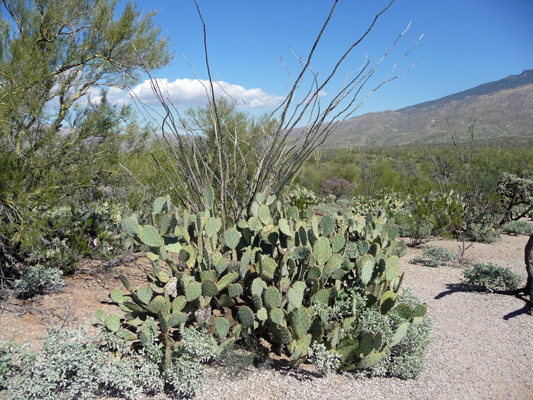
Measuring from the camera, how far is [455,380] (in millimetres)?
3279

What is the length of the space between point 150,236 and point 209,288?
25.6 inches

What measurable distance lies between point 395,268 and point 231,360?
163cm

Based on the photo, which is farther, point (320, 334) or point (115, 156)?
point (115, 156)

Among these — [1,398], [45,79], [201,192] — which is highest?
[45,79]

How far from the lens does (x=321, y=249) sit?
3395 millimetres

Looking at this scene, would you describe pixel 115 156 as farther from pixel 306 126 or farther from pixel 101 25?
pixel 306 126

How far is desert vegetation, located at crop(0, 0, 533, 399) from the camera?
292 centimetres

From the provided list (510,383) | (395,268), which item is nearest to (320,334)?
(395,268)

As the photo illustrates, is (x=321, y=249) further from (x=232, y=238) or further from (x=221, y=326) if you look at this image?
(x=221, y=326)

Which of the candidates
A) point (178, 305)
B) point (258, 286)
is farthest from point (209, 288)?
point (258, 286)

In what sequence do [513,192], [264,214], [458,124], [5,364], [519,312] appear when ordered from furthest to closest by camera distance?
[458,124] < [513,192] < [519,312] < [264,214] < [5,364]

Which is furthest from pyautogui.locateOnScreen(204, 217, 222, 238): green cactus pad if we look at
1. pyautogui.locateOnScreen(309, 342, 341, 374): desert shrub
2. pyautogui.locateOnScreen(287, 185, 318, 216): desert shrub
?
pyautogui.locateOnScreen(287, 185, 318, 216): desert shrub

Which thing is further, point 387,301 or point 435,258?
point 435,258

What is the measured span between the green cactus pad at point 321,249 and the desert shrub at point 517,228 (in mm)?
8438
